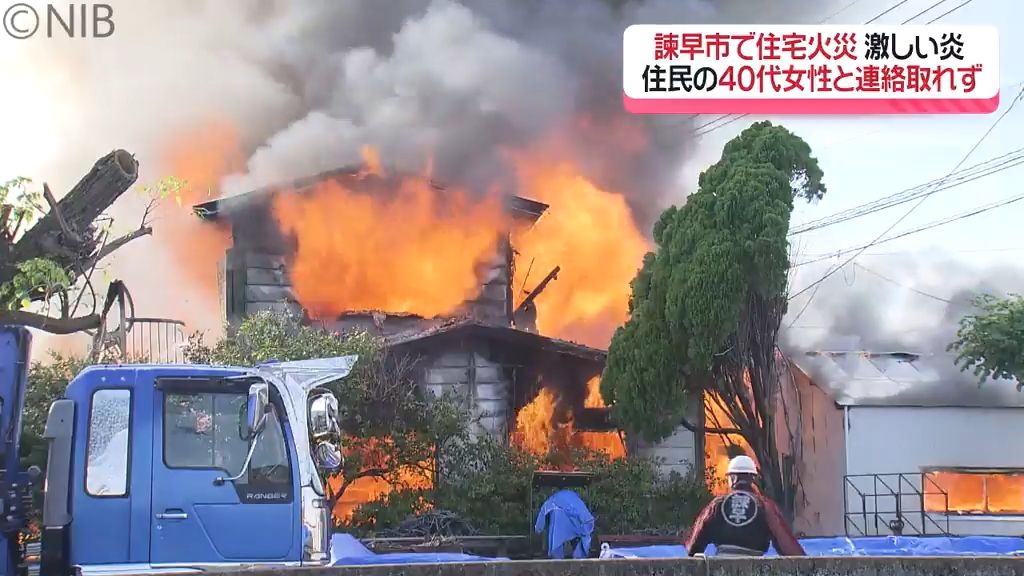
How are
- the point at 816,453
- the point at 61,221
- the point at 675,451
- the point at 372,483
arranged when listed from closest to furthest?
1. the point at 61,221
2. the point at 372,483
3. the point at 816,453
4. the point at 675,451

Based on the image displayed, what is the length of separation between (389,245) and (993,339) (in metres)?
7.57

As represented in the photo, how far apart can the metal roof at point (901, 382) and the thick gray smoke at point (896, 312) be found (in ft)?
0.05

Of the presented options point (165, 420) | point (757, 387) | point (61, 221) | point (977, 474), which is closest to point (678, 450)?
point (757, 387)

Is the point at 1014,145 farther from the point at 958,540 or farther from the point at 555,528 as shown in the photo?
the point at 555,528

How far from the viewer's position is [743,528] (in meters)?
7.30

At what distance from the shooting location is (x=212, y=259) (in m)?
13.0

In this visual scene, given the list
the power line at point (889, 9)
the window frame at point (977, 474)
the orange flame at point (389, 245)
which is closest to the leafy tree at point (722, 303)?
the window frame at point (977, 474)

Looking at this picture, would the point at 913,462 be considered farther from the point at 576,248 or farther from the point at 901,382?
the point at 576,248

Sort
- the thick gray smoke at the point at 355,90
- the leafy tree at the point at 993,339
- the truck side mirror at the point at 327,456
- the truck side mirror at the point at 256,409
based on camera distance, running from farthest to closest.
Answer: the thick gray smoke at the point at 355,90 < the leafy tree at the point at 993,339 < the truck side mirror at the point at 327,456 < the truck side mirror at the point at 256,409

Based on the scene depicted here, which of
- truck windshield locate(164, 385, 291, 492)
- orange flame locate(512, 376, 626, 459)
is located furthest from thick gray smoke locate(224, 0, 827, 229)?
truck windshield locate(164, 385, 291, 492)

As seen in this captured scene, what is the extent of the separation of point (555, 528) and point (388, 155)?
5274mm

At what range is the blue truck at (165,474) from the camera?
654 cm

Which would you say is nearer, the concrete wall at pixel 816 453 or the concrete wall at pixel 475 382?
the concrete wall at pixel 475 382

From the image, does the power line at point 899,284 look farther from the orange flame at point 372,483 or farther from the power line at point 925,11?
the orange flame at point 372,483
